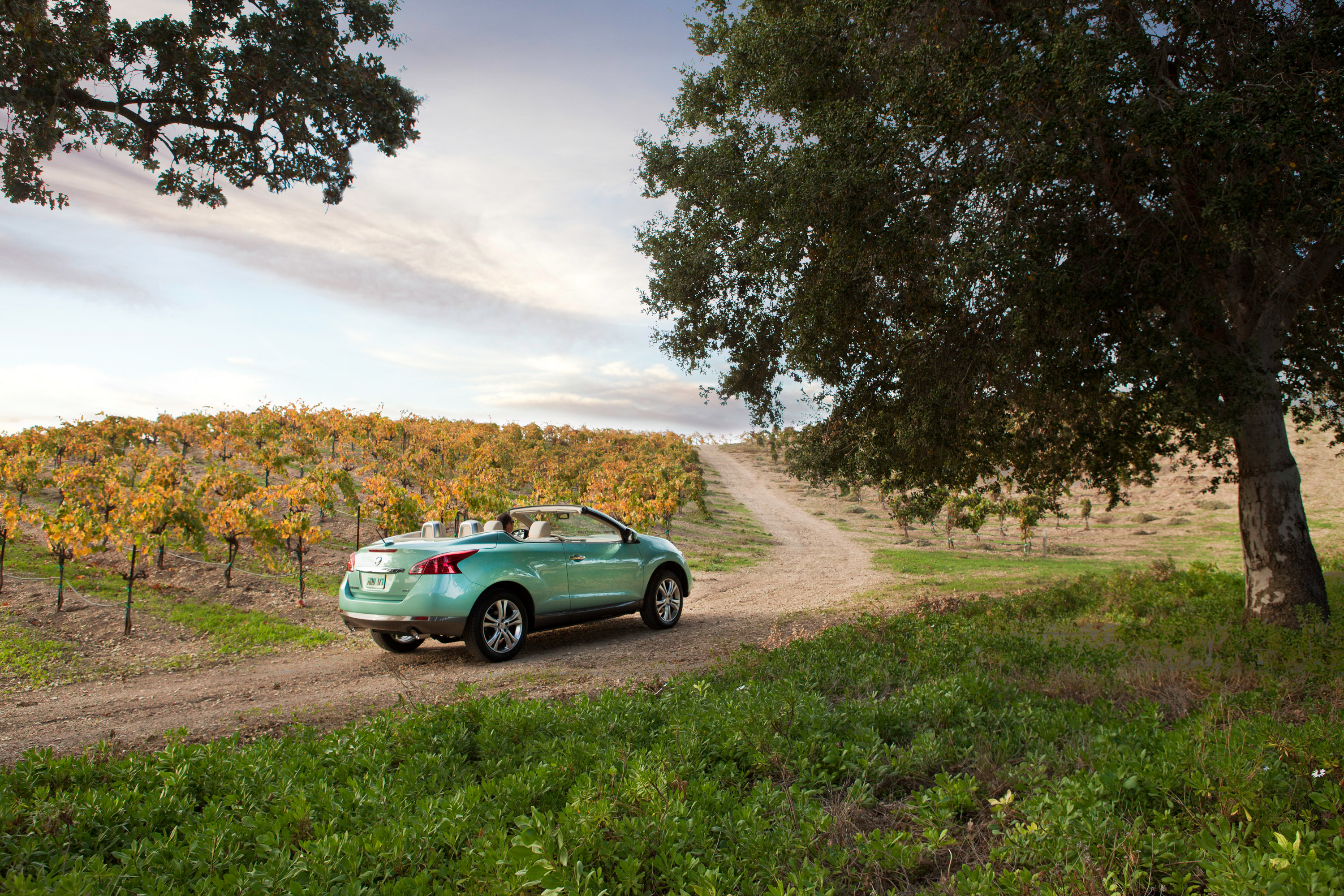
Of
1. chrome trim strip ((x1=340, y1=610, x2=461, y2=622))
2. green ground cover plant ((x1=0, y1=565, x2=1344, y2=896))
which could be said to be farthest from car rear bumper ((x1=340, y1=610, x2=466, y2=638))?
green ground cover plant ((x1=0, y1=565, x2=1344, y2=896))

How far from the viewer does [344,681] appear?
6844 millimetres

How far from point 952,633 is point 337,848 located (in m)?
6.27

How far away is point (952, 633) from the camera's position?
287 inches

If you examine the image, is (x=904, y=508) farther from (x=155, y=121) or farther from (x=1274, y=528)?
(x=155, y=121)

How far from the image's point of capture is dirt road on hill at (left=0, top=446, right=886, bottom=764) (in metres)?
5.25

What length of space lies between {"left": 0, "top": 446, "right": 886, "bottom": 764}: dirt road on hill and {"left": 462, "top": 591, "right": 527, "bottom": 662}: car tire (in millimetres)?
174

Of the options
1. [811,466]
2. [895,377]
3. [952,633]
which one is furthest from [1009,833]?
[811,466]

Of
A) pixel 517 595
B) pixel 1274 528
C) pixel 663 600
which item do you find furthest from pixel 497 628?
pixel 1274 528

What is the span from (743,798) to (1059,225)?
716 cm

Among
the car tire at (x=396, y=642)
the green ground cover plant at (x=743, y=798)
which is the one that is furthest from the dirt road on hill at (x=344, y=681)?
the green ground cover plant at (x=743, y=798)

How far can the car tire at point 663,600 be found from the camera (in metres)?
9.14

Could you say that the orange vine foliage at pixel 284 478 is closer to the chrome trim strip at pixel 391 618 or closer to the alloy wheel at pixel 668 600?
the chrome trim strip at pixel 391 618

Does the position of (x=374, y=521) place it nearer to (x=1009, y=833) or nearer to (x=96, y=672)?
(x=96, y=672)

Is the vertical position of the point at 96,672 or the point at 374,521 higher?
the point at 374,521
